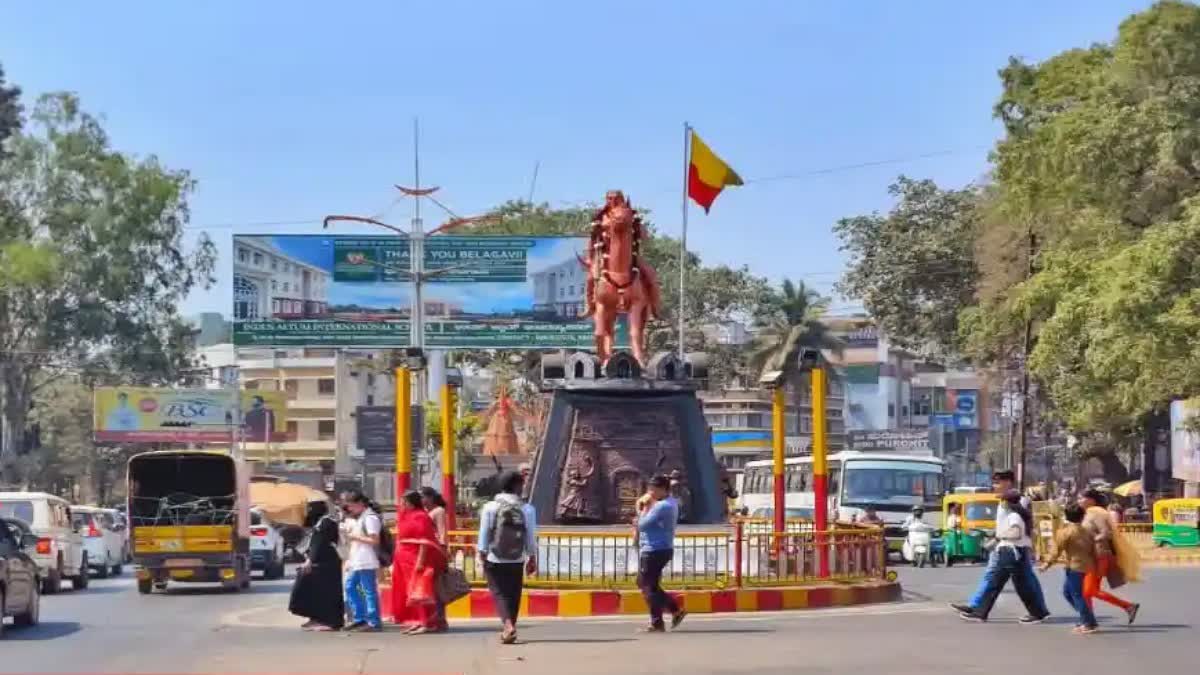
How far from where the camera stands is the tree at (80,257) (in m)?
63.2

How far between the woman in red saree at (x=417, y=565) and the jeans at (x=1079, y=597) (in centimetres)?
600

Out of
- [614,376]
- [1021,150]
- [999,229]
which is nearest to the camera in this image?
[614,376]

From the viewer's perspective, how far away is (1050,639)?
1839 centimetres

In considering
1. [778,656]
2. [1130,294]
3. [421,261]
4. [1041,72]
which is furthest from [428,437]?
[778,656]

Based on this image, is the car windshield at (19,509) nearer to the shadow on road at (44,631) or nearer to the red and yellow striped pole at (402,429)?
the shadow on road at (44,631)

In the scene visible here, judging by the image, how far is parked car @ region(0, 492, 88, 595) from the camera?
31844 millimetres

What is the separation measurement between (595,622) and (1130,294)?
2051 centimetres

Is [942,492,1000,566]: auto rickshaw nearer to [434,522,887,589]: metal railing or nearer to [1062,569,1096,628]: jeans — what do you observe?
[434,522,887,589]: metal railing

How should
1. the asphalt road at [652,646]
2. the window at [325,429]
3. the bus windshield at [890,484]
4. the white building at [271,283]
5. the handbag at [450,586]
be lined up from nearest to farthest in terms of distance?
the asphalt road at [652,646]
the handbag at [450,586]
the bus windshield at [890,484]
the white building at [271,283]
the window at [325,429]

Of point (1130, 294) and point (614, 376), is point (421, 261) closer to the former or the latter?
point (1130, 294)

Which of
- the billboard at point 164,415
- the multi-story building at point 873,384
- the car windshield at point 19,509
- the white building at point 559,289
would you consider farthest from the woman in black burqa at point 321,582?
the multi-story building at point 873,384

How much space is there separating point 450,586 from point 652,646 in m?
2.81

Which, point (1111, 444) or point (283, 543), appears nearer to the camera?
point (283, 543)

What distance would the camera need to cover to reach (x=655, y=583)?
64.1 ft
